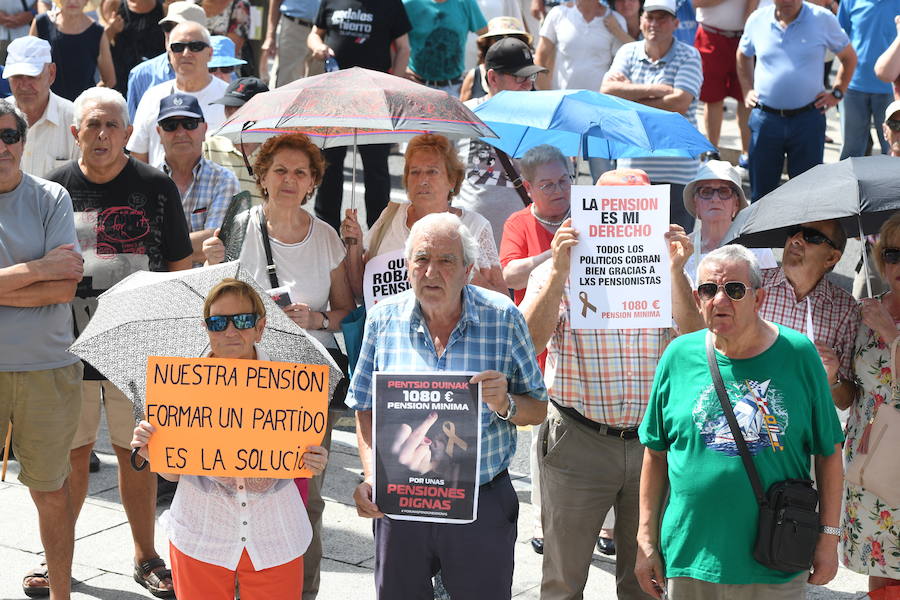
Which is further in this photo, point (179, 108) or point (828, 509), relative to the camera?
point (179, 108)

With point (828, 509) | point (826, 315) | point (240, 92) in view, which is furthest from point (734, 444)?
point (240, 92)

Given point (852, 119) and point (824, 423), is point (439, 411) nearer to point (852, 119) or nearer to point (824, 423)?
point (824, 423)

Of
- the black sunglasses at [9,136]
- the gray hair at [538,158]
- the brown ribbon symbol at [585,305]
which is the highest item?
the gray hair at [538,158]

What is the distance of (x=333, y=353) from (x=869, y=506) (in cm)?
238

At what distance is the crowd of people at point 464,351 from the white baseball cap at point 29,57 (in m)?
0.02

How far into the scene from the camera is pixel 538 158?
6676 mm

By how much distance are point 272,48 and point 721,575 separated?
11.1 m

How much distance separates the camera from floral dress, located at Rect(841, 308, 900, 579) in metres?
5.21

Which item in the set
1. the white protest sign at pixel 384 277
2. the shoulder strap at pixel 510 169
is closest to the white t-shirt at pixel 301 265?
the white protest sign at pixel 384 277

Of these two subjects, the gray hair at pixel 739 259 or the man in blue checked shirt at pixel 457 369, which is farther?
the man in blue checked shirt at pixel 457 369

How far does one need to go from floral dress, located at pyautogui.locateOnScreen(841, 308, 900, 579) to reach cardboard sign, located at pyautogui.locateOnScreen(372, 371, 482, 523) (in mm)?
1718

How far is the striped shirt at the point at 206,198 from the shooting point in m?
7.25

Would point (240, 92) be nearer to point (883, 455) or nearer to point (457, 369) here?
point (457, 369)

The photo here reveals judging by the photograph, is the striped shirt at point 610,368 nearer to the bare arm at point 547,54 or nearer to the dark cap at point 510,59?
the dark cap at point 510,59
